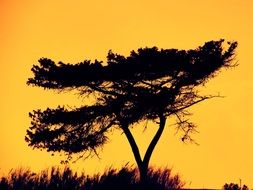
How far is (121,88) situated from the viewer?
3156cm

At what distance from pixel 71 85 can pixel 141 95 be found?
12.1 feet

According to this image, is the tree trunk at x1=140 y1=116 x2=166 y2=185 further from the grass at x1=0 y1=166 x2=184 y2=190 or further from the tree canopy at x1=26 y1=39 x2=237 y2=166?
the grass at x1=0 y1=166 x2=184 y2=190

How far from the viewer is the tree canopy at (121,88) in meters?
31.1

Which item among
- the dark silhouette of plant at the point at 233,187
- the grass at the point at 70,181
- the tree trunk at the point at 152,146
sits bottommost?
the grass at the point at 70,181

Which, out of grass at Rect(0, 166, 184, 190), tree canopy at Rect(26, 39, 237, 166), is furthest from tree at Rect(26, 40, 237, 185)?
grass at Rect(0, 166, 184, 190)

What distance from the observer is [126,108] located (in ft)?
105

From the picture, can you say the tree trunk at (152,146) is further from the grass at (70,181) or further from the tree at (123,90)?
the grass at (70,181)

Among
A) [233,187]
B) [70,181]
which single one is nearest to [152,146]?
[233,187]

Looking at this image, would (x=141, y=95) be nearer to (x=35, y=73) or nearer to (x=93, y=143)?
(x=93, y=143)

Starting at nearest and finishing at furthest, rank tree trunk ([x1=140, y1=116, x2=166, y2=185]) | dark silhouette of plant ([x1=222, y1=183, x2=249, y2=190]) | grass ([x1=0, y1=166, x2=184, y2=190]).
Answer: grass ([x1=0, y1=166, x2=184, y2=190]), dark silhouette of plant ([x1=222, y1=183, x2=249, y2=190]), tree trunk ([x1=140, y1=116, x2=166, y2=185])

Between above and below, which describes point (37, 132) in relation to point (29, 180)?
above

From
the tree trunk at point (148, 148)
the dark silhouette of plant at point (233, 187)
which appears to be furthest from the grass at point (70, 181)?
the tree trunk at point (148, 148)

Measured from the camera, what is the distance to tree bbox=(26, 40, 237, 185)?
3111cm

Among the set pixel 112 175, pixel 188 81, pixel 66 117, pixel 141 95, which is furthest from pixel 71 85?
pixel 112 175
